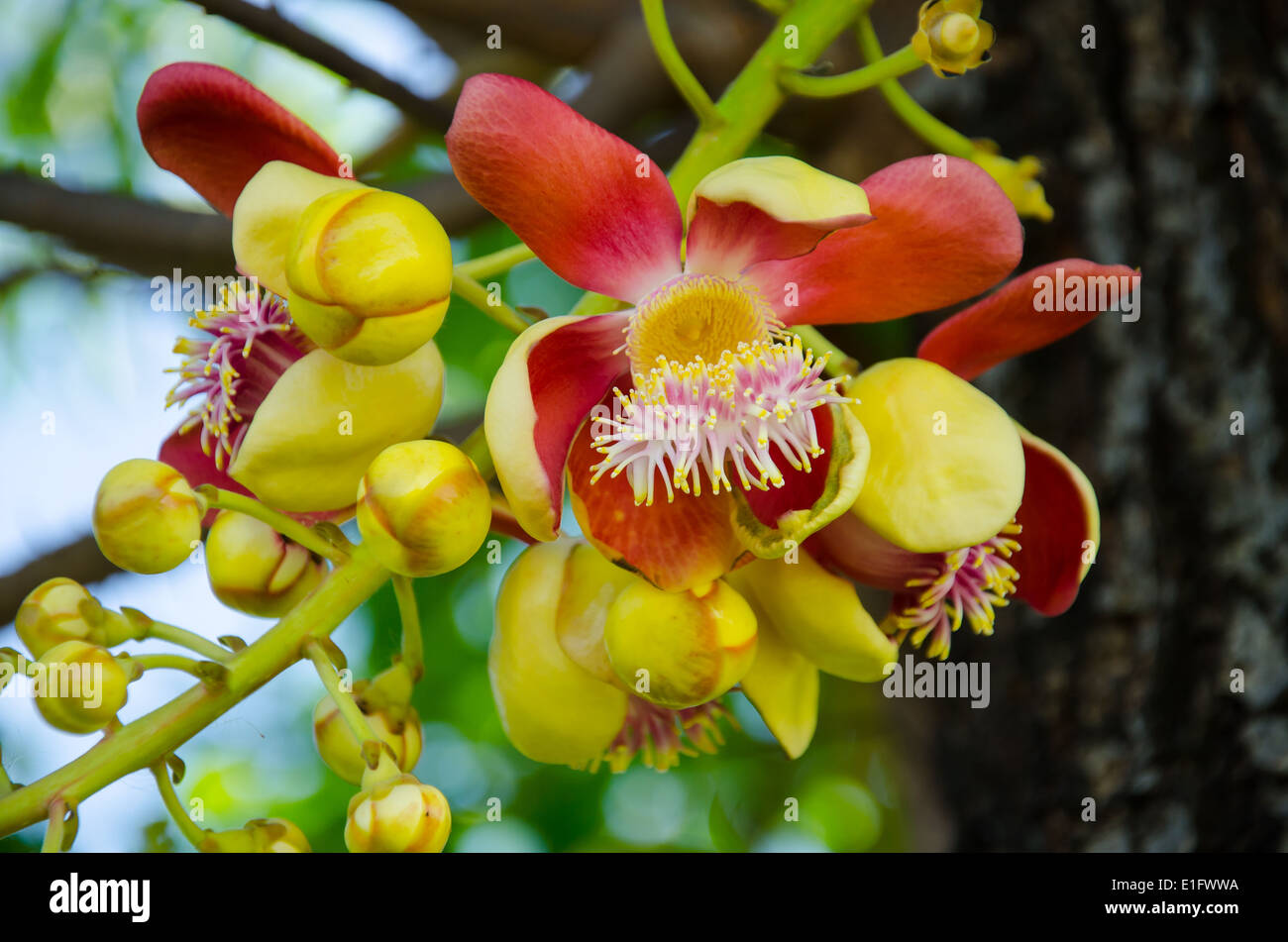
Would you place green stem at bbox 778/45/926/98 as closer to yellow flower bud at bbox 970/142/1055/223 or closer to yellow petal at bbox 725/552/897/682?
yellow flower bud at bbox 970/142/1055/223

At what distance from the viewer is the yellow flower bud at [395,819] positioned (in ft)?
1.99

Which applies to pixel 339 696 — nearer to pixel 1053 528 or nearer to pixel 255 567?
pixel 255 567

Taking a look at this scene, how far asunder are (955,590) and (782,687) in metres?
0.14

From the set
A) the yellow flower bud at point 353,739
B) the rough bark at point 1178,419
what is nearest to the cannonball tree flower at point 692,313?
the yellow flower bud at point 353,739

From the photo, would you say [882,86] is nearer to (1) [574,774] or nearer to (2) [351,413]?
(2) [351,413]

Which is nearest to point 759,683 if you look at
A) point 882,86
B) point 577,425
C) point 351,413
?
point 577,425

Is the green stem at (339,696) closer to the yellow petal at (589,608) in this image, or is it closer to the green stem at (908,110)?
the yellow petal at (589,608)

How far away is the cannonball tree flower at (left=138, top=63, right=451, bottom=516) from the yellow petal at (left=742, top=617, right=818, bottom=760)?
271mm

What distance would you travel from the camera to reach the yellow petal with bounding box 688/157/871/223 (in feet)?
2.00

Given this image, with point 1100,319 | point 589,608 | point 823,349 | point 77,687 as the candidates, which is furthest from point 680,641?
point 1100,319

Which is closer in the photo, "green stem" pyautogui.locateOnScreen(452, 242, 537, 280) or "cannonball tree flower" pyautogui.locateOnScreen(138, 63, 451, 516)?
"cannonball tree flower" pyautogui.locateOnScreen(138, 63, 451, 516)

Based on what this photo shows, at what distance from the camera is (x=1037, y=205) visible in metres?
0.92

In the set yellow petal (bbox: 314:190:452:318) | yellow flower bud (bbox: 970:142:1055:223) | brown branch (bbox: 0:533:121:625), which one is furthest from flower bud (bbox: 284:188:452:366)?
brown branch (bbox: 0:533:121:625)
